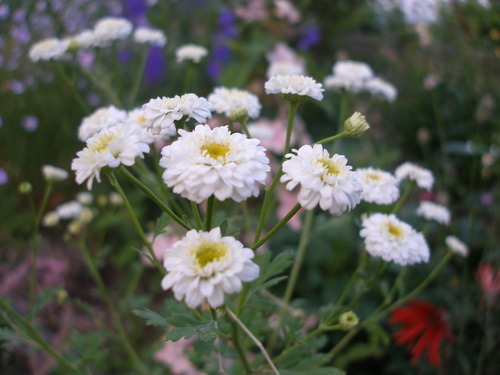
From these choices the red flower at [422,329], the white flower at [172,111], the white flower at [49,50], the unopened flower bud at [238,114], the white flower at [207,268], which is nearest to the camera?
the white flower at [207,268]

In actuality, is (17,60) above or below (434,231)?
above

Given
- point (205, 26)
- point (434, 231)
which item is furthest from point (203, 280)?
point (205, 26)

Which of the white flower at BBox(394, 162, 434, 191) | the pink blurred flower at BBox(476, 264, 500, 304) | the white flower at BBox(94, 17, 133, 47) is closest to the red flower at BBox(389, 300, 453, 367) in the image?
the pink blurred flower at BBox(476, 264, 500, 304)

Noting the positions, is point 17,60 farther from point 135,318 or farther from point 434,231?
point 434,231

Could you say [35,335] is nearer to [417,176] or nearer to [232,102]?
[232,102]

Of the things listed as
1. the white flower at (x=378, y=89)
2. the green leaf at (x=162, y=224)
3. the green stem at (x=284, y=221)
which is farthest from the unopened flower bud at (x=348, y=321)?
the white flower at (x=378, y=89)

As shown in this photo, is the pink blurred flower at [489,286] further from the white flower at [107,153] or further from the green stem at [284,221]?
the white flower at [107,153]

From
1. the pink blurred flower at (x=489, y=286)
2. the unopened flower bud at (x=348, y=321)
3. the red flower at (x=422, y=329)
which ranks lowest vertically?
the red flower at (x=422, y=329)
